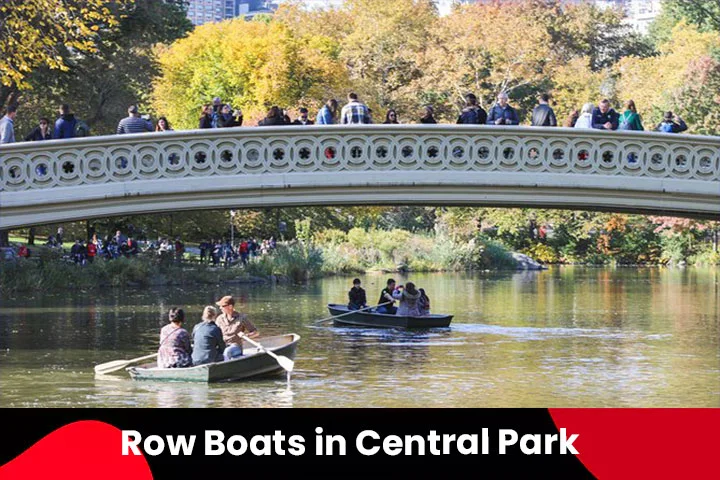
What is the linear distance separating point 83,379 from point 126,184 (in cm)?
518

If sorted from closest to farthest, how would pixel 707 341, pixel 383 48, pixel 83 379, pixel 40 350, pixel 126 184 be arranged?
pixel 126 184 < pixel 83 379 < pixel 40 350 < pixel 707 341 < pixel 383 48

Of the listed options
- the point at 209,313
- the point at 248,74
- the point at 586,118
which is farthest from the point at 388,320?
the point at 248,74

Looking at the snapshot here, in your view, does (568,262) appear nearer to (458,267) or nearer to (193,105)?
(458,267)

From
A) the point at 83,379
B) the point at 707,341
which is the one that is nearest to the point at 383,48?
the point at 707,341

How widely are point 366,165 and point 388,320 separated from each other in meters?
12.2

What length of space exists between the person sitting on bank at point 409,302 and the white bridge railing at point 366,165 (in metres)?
11.1

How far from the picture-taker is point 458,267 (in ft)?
193

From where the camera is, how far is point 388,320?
3475 cm

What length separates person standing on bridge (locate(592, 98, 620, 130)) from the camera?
2327cm

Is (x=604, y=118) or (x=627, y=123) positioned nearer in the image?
(x=604, y=118)

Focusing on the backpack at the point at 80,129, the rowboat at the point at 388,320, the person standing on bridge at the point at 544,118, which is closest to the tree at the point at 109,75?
the rowboat at the point at 388,320

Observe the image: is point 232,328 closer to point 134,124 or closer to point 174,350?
point 174,350

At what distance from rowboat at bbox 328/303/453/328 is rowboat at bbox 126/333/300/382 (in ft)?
26.4

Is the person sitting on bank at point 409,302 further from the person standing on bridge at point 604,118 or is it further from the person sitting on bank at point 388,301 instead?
the person standing on bridge at point 604,118
